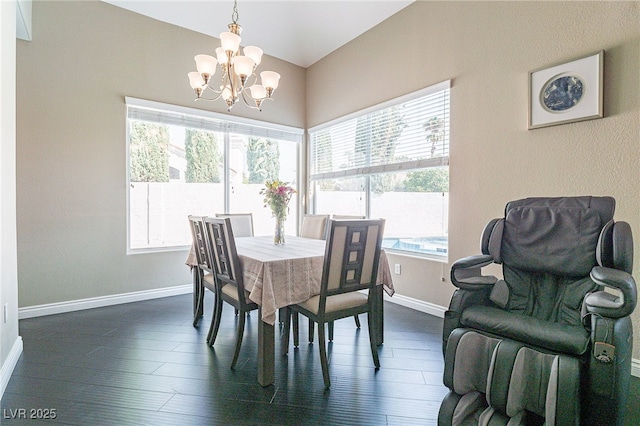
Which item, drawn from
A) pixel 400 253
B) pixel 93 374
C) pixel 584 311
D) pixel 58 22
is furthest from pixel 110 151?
pixel 584 311

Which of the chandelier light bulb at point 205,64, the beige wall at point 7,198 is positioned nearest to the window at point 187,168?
the beige wall at point 7,198

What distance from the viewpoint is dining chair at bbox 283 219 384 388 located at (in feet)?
6.55

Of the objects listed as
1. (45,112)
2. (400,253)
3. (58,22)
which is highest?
(58,22)

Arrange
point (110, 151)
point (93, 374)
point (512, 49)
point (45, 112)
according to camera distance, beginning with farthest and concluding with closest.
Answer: point (110, 151)
point (45, 112)
point (512, 49)
point (93, 374)

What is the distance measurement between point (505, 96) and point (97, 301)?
15.0 ft

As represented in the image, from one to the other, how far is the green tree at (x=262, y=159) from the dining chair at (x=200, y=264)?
6.61 ft

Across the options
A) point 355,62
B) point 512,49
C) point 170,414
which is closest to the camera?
point 170,414

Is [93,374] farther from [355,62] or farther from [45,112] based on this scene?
[355,62]

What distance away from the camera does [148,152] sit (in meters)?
3.88

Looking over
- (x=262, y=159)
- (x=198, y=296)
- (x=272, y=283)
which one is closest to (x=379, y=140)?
(x=262, y=159)

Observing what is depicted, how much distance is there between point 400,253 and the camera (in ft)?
12.2

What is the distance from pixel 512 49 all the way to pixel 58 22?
439 cm

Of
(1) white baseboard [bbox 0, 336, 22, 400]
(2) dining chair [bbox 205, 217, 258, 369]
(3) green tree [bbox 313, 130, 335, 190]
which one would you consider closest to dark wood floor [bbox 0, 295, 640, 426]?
(1) white baseboard [bbox 0, 336, 22, 400]

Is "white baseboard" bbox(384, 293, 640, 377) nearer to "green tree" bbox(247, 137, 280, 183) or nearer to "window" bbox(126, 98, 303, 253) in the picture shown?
"window" bbox(126, 98, 303, 253)
